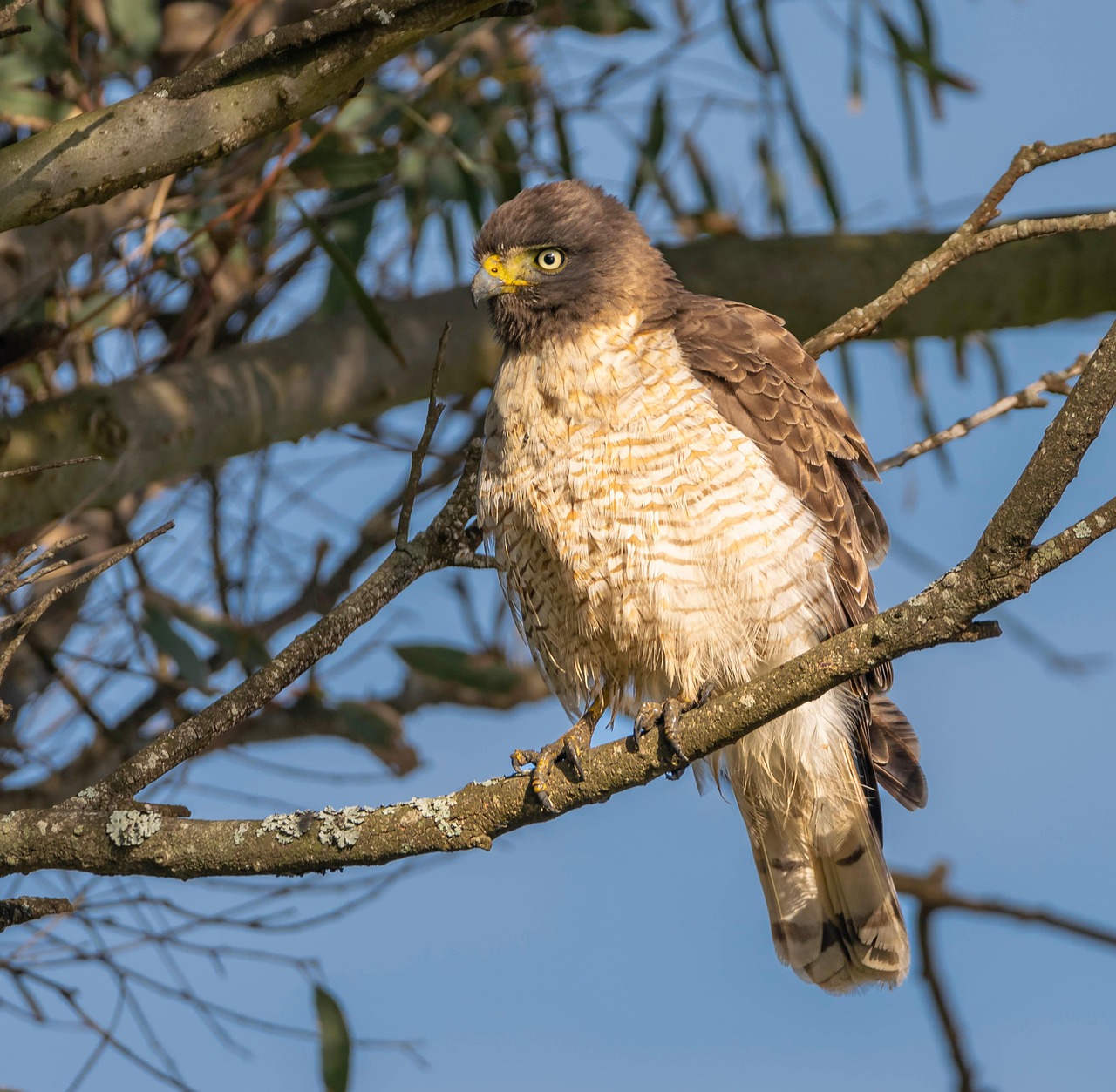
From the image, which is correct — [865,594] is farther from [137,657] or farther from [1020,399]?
[137,657]

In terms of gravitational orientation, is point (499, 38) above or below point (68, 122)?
above

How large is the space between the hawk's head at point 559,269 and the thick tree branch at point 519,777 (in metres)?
1.18

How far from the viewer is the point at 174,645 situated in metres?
4.16

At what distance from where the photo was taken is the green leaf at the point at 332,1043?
4.07 meters

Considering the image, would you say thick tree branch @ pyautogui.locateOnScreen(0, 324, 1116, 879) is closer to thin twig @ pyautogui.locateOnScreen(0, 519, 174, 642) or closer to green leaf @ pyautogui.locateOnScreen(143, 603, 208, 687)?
thin twig @ pyautogui.locateOnScreen(0, 519, 174, 642)

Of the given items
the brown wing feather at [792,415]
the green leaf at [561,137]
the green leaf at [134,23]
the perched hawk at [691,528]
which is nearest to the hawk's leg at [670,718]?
the perched hawk at [691,528]

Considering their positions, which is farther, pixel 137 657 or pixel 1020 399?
pixel 137 657

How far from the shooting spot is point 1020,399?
3.27 metres

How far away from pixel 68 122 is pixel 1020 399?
216cm

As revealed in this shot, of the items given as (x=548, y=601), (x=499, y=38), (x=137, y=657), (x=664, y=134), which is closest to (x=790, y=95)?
(x=664, y=134)

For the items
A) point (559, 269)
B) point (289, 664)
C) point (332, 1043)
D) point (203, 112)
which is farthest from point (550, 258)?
A: point (332, 1043)

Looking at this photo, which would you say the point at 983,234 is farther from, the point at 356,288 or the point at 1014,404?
the point at 356,288

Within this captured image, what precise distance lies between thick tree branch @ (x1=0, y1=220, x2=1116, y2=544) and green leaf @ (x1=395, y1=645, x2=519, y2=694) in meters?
0.89

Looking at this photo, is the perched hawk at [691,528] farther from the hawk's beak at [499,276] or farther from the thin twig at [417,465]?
the thin twig at [417,465]
